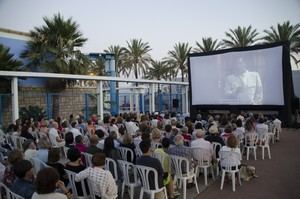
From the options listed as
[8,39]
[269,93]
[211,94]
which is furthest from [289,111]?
[8,39]

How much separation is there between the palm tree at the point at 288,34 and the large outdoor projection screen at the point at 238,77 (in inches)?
510

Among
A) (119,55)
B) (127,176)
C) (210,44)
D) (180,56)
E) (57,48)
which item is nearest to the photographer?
(127,176)

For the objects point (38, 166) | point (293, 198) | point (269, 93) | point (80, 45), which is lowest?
point (293, 198)

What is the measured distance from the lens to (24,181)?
3.29 m

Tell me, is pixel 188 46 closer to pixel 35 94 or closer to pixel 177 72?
pixel 177 72

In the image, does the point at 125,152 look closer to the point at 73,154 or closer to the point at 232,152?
the point at 73,154

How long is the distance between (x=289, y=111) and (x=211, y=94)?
4.03 metres

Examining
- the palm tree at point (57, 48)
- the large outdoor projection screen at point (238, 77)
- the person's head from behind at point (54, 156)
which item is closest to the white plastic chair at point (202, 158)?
the person's head from behind at point (54, 156)

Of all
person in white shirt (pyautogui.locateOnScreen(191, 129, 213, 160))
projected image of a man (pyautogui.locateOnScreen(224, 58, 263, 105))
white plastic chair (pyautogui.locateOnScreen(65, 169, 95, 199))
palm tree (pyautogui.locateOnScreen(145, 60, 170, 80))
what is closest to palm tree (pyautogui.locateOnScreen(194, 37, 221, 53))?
palm tree (pyautogui.locateOnScreen(145, 60, 170, 80))

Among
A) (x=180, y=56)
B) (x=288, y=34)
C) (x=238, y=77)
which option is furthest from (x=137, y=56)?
(x=238, y=77)

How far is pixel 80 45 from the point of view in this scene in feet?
60.1

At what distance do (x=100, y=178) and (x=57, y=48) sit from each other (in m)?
14.9

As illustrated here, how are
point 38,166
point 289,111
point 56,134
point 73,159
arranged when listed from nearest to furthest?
point 73,159, point 38,166, point 56,134, point 289,111

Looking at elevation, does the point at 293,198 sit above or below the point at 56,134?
below
